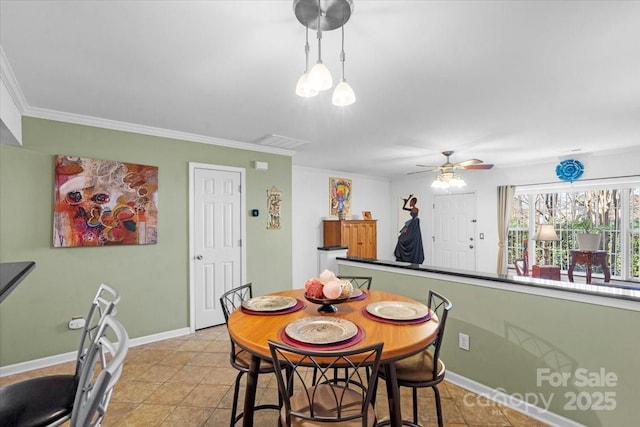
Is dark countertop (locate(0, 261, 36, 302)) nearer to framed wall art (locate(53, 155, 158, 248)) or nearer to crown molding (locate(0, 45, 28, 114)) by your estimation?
framed wall art (locate(53, 155, 158, 248))

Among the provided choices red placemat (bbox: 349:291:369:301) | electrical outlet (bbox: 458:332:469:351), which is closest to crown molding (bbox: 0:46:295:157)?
red placemat (bbox: 349:291:369:301)

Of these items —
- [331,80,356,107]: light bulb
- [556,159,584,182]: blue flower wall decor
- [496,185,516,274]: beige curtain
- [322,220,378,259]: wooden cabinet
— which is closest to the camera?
[331,80,356,107]: light bulb

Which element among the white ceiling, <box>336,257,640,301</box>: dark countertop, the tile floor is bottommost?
the tile floor

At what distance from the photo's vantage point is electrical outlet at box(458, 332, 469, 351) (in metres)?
2.39

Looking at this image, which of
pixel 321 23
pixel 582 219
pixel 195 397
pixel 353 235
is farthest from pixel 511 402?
pixel 582 219

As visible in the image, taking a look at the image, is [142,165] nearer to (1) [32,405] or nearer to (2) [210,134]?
(2) [210,134]

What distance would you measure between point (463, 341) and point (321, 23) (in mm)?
2458

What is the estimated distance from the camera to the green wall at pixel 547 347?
1748 millimetres

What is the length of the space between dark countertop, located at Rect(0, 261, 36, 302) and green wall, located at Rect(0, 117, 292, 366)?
0.96m

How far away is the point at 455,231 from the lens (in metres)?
6.18

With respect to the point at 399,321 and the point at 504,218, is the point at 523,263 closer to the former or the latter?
the point at 504,218

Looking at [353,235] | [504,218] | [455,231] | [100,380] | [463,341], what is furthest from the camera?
[455,231]

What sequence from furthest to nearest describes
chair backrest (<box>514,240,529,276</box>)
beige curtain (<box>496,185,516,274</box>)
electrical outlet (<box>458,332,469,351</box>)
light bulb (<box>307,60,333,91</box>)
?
1. beige curtain (<box>496,185,516,274</box>)
2. chair backrest (<box>514,240,529,276</box>)
3. electrical outlet (<box>458,332,469,351</box>)
4. light bulb (<box>307,60,333,91</box>)

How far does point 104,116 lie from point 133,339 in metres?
2.29
